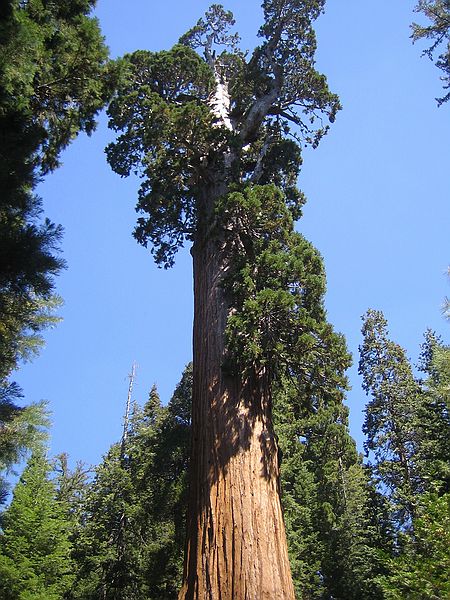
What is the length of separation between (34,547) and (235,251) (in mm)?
10359

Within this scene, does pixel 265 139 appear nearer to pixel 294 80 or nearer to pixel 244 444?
pixel 294 80

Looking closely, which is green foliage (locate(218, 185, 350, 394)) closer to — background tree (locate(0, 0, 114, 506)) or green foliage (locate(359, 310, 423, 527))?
background tree (locate(0, 0, 114, 506))

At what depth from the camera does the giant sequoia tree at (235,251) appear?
197 inches

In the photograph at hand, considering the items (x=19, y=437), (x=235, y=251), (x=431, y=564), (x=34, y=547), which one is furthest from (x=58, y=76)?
(x=34, y=547)

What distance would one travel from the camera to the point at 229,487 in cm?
521

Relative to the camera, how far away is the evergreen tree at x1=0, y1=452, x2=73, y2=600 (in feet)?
39.5

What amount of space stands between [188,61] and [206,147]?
2.35m

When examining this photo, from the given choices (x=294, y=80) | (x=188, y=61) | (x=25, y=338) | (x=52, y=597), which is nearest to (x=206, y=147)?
(x=188, y=61)

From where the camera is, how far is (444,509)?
10.6 metres

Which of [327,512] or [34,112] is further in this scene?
[327,512]

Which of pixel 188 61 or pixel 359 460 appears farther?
pixel 359 460

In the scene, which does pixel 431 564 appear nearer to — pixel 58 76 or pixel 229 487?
pixel 229 487

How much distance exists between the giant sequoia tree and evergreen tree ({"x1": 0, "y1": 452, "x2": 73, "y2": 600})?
273 inches

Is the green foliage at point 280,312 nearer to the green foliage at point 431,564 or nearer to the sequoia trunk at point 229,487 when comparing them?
the sequoia trunk at point 229,487
